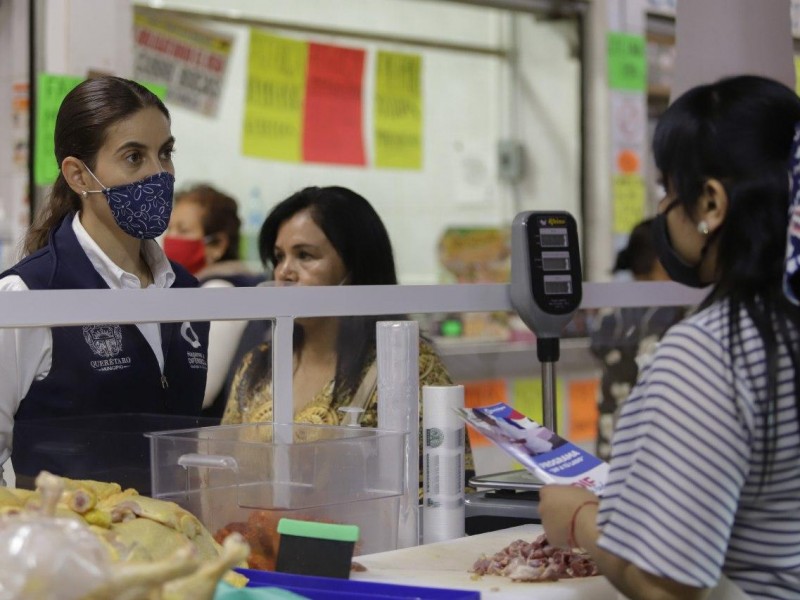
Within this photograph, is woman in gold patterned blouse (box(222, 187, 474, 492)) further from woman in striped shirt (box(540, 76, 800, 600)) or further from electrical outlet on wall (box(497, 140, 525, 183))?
electrical outlet on wall (box(497, 140, 525, 183))

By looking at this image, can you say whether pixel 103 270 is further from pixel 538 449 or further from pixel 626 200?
pixel 626 200

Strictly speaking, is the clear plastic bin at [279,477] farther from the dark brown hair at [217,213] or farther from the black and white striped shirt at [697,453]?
the dark brown hair at [217,213]

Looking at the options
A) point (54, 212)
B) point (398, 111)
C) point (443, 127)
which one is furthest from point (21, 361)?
point (443, 127)

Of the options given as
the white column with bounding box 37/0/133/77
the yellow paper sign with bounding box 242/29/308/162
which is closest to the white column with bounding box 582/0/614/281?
the yellow paper sign with bounding box 242/29/308/162

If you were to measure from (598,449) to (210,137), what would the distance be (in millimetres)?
2340

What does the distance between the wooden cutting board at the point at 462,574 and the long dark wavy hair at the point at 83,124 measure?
1153mm

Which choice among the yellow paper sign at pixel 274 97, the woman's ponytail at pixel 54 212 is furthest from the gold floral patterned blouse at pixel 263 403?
the yellow paper sign at pixel 274 97

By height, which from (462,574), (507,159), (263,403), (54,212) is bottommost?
(462,574)

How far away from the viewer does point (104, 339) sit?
2008 mm

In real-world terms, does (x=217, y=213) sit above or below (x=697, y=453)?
above

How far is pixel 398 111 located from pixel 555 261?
3579 mm

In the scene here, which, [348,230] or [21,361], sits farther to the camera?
[348,230]

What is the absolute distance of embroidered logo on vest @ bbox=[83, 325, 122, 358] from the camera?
6.43 feet

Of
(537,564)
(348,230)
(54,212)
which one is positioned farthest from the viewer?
(348,230)
